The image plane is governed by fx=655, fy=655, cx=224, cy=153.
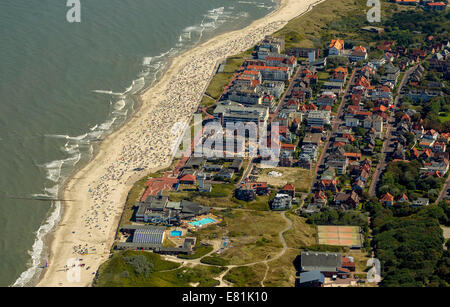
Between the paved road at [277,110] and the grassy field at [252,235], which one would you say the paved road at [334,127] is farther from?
the grassy field at [252,235]

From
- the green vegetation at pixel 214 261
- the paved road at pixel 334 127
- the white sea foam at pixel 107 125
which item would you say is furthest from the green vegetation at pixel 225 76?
the green vegetation at pixel 214 261

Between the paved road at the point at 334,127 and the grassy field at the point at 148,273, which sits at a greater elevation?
the paved road at the point at 334,127

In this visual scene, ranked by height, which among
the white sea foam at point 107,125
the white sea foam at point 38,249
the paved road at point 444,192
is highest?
the white sea foam at point 107,125

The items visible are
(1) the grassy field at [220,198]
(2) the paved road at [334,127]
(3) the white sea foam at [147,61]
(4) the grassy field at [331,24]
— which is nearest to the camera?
(1) the grassy field at [220,198]

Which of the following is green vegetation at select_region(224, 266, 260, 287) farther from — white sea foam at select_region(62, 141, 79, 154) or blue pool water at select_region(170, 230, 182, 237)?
white sea foam at select_region(62, 141, 79, 154)

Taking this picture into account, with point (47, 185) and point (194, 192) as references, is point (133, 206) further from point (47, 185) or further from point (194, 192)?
point (47, 185)

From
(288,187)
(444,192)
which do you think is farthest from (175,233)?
(444,192)

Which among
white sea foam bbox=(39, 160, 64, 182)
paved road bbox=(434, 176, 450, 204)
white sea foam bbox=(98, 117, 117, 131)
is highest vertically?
white sea foam bbox=(98, 117, 117, 131)

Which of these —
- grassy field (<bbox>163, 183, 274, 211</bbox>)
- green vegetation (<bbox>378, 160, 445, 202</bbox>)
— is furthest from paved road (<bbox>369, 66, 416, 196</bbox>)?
grassy field (<bbox>163, 183, 274, 211</bbox>)
